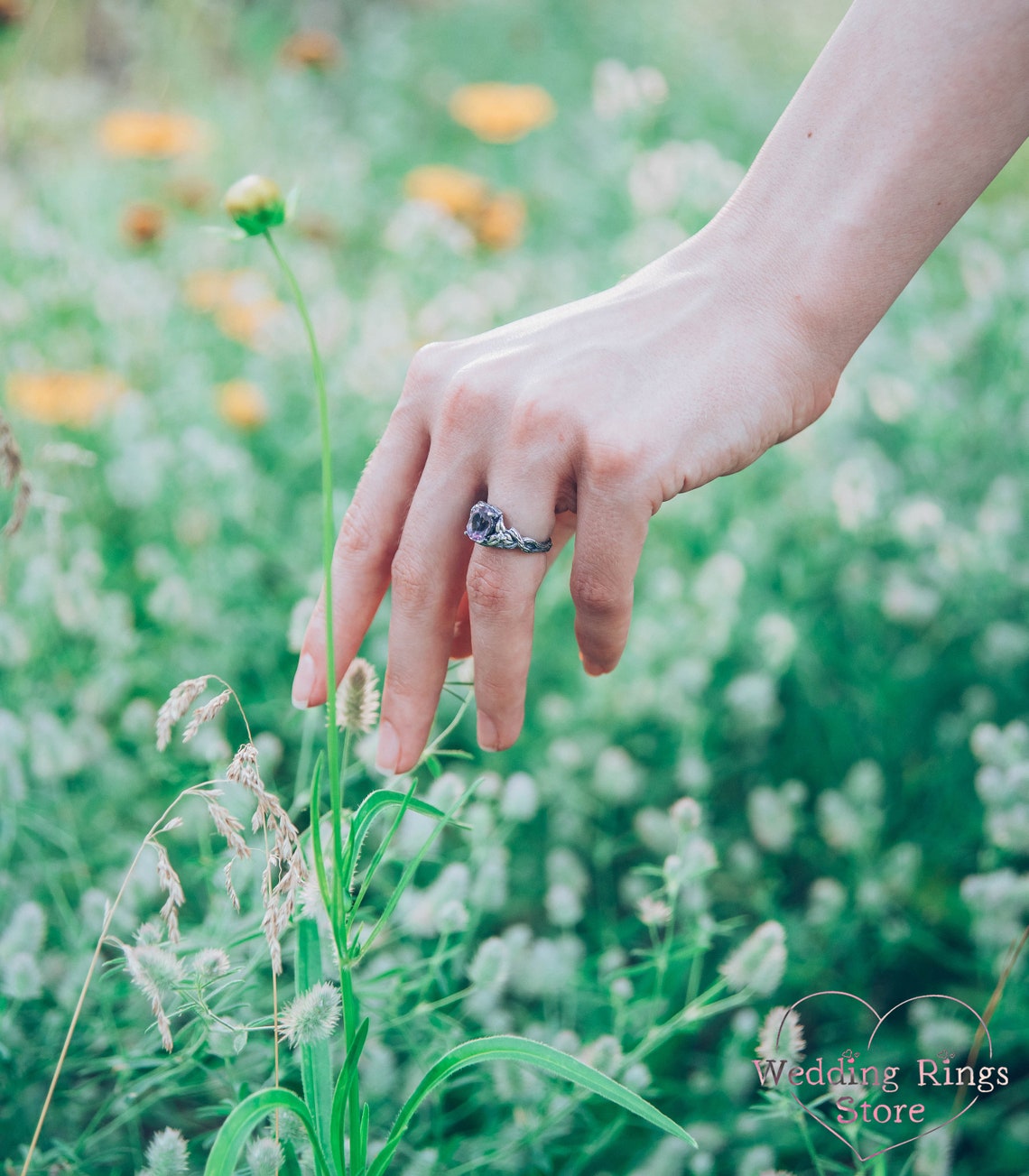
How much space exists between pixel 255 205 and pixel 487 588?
0.37 metres

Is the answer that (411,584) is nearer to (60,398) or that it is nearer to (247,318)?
(60,398)

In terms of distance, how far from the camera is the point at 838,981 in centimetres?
133

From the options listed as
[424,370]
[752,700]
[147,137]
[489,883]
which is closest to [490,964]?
[489,883]

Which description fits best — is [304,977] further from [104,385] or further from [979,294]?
[979,294]

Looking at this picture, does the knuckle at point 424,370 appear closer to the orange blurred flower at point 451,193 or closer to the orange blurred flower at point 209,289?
the orange blurred flower at point 209,289

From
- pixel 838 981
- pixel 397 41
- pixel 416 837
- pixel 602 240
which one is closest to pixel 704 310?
pixel 416 837

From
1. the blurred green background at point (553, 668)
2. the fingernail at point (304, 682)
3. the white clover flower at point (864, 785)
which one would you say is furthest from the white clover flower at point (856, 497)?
the fingernail at point (304, 682)

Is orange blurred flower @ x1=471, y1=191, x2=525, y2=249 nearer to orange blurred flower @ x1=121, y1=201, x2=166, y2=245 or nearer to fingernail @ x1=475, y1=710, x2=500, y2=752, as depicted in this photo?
orange blurred flower @ x1=121, y1=201, x2=166, y2=245

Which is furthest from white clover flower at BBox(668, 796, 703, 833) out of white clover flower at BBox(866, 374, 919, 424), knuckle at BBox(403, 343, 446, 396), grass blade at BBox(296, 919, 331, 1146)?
white clover flower at BBox(866, 374, 919, 424)

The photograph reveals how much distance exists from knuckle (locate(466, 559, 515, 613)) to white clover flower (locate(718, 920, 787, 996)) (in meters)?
0.40

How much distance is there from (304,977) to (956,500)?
155cm

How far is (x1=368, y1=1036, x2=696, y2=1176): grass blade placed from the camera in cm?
72

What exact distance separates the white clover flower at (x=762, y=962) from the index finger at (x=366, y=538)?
1.58ft

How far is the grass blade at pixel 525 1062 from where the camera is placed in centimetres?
72
